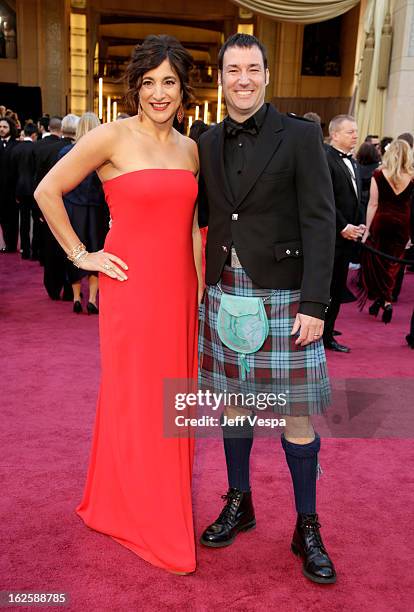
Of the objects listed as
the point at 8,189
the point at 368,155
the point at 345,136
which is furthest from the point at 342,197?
the point at 8,189

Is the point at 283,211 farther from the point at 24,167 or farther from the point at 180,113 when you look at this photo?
the point at 24,167

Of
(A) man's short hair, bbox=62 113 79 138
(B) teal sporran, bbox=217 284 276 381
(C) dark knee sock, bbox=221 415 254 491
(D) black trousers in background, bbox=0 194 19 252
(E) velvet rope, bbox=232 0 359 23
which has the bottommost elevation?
(D) black trousers in background, bbox=0 194 19 252

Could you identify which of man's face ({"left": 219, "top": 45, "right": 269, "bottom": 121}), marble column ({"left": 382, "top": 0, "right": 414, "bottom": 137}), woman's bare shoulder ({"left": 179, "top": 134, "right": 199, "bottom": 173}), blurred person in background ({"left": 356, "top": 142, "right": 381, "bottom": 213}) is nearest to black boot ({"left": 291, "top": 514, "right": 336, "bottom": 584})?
woman's bare shoulder ({"left": 179, "top": 134, "right": 199, "bottom": 173})

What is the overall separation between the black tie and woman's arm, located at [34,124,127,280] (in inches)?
14.8

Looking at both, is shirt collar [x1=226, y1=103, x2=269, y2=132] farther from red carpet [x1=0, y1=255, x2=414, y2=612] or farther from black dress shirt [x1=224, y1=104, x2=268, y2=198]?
red carpet [x1=0, y1=255, x2=414, y2=612]

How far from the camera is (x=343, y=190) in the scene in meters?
4.73

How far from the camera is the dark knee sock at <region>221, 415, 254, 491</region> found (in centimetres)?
244

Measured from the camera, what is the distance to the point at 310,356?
7.18 ft

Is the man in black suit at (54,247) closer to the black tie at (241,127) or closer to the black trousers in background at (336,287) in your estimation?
the black trousers in background at (336,287)

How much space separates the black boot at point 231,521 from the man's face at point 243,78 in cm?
140

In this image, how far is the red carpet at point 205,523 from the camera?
2162 mm

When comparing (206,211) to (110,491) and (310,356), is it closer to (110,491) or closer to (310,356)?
(310,356)

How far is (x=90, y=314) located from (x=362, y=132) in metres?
6.84

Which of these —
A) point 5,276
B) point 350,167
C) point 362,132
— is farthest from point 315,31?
point 350,167
